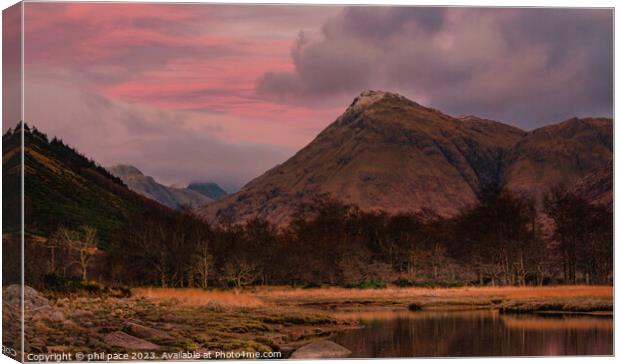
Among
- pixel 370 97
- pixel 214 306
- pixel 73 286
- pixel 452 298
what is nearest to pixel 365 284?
pixel 452 298

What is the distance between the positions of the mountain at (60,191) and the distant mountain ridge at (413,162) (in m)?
1.74

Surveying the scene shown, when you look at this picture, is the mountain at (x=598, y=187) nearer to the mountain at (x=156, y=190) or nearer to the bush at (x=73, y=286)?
the mountain at (x=156, y=190)

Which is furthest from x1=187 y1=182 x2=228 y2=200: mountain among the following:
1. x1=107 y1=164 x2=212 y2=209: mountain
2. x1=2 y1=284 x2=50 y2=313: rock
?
x1=2 y1=284 x2=50 y2=313: rock

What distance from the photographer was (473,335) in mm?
22000

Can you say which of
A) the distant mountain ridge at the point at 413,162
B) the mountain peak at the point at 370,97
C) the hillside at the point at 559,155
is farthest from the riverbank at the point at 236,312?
the mountain peak at the point at 370,97

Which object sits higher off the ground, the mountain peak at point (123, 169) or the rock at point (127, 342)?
the mountain peak at point (123, 169)

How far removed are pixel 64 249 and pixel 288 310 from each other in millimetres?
4186

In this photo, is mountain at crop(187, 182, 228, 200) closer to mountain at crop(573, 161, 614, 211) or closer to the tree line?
the tree line

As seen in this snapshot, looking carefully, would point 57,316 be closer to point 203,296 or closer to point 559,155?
point 203,296

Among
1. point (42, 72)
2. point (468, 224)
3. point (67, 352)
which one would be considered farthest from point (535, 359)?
point (42, 72)

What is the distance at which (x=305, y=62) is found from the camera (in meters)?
21.8

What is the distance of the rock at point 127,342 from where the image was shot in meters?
20.3

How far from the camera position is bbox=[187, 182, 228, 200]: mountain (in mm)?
22172

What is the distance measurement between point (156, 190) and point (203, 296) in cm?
216
